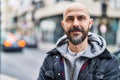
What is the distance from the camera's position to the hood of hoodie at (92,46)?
8.38 feet

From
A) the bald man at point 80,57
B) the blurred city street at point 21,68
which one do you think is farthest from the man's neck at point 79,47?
the blurred city street at point 21,68

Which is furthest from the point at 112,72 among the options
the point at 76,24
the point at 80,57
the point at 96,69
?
the point at 76,24

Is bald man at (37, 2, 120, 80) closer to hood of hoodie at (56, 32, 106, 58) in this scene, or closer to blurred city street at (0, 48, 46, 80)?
hood of hoodie at (56, 32, 106, 58)

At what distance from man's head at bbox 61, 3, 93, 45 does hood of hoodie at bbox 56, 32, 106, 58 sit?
0.31 feet

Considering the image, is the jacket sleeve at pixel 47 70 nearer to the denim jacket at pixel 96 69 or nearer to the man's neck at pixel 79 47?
the denim jacket at pixel 96 69

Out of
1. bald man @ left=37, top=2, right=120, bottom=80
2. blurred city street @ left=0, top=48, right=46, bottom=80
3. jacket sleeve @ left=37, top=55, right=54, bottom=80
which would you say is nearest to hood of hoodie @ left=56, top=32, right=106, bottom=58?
bald man @ left=37, top=2, right=120, bottom=80

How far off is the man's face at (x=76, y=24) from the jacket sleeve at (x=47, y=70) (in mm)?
223

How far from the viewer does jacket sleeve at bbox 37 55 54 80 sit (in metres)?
2.64

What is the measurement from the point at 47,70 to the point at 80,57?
0.87 ft

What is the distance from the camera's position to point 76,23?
2.58m

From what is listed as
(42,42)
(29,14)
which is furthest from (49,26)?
(29,14)

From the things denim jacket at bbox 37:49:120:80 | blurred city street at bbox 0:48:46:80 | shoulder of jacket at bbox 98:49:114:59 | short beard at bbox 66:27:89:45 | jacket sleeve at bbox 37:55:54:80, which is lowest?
blurred city street at bbox 0:48:46:80

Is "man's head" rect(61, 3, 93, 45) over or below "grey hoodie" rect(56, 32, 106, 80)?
over

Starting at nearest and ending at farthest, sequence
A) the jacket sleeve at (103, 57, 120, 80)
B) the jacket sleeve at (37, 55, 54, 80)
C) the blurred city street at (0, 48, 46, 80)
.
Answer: the jacket sleeve at (103, 57, 120, 80) → the jacket sleeve at (37, 55, 54, 80) → the blurred city street at (0, 48, 46, 80)
